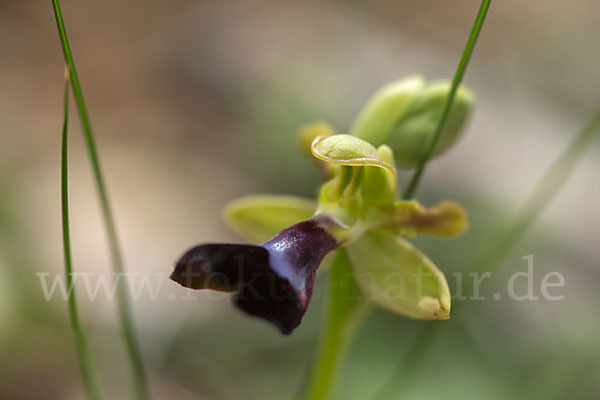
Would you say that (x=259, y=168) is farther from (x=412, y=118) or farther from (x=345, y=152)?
(x=345, y=152)

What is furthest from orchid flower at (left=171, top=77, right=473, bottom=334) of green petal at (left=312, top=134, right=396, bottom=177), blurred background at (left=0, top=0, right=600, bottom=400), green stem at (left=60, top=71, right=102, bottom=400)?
blurred background at (left=0, top=0, right=600, bottom=400)

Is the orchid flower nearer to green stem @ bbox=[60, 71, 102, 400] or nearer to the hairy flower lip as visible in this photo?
the hairy flower lip

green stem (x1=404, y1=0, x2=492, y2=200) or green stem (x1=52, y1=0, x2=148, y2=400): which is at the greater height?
green stem (x1=404, y1=0, x2=492, y2=200)

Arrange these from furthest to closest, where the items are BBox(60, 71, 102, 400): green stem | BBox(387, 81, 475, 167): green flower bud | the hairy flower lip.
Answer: BBox(387, 81, 475, 167): green flower bud
BBox(60, 71, 102, 400): green stem
the hairy flower lip

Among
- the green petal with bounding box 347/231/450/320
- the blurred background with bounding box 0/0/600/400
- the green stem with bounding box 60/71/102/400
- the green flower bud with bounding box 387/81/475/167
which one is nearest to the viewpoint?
the green stem with bounding box 60/71/102/400

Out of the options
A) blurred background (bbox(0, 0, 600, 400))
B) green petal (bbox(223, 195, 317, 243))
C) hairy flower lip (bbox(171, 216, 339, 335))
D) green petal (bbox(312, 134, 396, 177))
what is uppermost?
green petal (bbox(312, 134, 396, 177))

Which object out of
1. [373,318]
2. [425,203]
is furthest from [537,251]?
[373,318]

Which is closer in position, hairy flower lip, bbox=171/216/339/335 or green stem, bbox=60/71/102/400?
hairy flower lip, bbox=171/216/339/335
